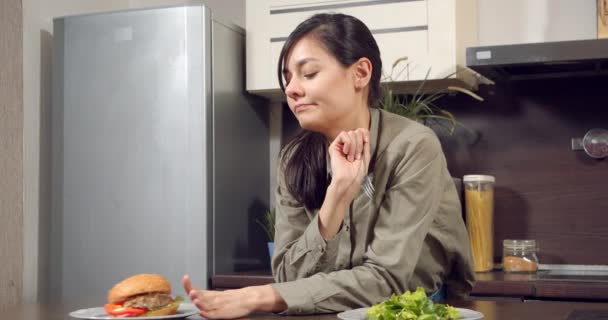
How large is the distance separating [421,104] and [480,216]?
397 millimetres

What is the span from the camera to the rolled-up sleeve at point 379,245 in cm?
148

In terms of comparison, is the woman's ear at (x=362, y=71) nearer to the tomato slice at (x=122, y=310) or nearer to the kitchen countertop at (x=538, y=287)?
the tomato slice at (x=122, y=310)

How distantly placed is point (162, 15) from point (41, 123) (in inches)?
22.2

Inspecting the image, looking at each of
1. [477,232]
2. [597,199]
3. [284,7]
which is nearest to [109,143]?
[284,7]

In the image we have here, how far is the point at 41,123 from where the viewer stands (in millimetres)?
2994

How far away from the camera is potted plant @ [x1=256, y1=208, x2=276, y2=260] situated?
3.02 metres

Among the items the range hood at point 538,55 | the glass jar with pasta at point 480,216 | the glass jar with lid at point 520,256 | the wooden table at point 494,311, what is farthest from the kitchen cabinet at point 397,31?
the wooden table at point 494,311

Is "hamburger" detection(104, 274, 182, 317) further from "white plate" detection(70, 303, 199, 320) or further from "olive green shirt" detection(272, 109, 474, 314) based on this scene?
"olive green shirt" detection(272, 109, 474, 314)

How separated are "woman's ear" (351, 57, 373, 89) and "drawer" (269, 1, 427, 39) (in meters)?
1.08

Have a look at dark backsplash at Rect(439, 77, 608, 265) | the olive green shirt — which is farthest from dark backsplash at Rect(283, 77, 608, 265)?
the olive green shirt

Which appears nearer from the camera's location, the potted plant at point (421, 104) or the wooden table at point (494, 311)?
the wooden table at point (494, 311)

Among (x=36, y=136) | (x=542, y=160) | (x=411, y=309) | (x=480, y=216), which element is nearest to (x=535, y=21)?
(x=542, y=160)

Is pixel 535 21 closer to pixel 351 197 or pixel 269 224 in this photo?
pixel 269 224

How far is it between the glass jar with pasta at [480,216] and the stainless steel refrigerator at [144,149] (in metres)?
0.77
